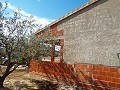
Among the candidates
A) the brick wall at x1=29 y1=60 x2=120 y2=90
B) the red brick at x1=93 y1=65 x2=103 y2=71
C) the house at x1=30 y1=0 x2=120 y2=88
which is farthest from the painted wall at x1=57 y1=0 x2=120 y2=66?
the brick wall at x1=29 y1=60 x2=120 y2=90

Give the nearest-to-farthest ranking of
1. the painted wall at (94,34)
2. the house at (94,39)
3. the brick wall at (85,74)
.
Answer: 1. the brick wall at (85,74)
2. the house at (94,39)
3. the painted wall at (94,34)

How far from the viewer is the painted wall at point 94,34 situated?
35.2 ft

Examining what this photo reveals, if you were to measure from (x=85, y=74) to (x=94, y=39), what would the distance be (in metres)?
1.95

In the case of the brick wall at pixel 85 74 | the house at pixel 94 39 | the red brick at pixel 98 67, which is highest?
the house at pixel 94 39

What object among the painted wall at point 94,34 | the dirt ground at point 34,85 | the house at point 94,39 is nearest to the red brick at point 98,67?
the house at point 94,39

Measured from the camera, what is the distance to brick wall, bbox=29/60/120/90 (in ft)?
33.6

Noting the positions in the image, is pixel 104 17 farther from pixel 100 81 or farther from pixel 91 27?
pixel 100 81

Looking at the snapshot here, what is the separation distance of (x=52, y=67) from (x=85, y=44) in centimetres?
290

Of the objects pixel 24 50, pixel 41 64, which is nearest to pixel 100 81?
pixel 24 50

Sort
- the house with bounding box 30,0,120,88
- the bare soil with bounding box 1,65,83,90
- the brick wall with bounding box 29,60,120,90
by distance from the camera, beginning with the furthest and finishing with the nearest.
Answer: the bare soil with bounding box 1,65,83,90 → the house with bounding box 30,0,120,88 → the brick wall with bounding box 29,60,120,90

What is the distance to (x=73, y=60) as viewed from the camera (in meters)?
12.7

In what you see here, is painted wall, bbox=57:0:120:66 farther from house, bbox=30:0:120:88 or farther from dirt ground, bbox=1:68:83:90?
dirt ground, bbox=1:68:83:90

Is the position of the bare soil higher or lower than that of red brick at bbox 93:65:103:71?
lower

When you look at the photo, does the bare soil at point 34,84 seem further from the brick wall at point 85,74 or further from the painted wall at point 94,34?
the painted wall at point 94,34
